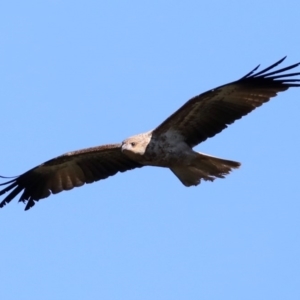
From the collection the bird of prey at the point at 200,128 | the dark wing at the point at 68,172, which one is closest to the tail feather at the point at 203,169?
the bird of prey at the point at 200,128

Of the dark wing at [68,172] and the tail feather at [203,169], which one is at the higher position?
the dark wing at [68,172]

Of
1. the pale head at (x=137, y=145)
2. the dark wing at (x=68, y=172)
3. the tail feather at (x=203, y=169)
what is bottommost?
the tail feather at (x=203, y=169)

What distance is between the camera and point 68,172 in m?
14.7

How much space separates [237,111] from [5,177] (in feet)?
11.6

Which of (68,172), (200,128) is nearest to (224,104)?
(200,128)

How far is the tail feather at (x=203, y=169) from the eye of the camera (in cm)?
1313

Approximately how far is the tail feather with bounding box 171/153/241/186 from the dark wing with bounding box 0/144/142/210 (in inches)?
41.6

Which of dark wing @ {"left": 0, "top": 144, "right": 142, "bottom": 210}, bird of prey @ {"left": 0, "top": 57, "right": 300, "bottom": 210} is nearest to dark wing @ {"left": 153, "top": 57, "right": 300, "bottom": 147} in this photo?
bird of prey @ {"left": 0, "top": 57, "right": 300, "bottom": 210}

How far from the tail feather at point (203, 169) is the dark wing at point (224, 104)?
302 mm

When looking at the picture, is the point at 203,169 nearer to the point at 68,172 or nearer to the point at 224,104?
the point at 224,104

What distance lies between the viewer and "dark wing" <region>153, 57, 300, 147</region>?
12.9 metres

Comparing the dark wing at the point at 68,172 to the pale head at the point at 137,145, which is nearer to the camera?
the pale head at the point at 137,145

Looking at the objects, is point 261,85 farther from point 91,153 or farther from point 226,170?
point 91,153

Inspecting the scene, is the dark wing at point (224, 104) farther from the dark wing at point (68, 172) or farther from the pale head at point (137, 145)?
the dark wing at point (68, 172)
